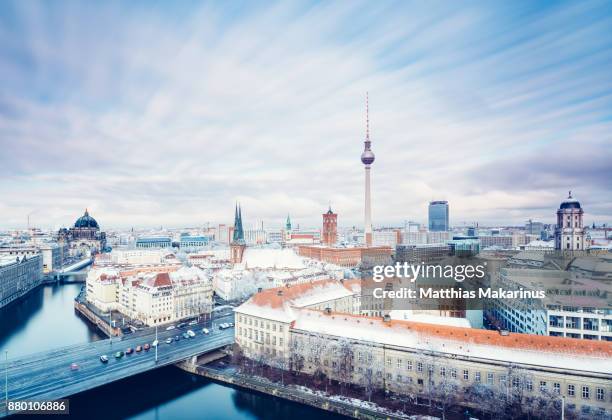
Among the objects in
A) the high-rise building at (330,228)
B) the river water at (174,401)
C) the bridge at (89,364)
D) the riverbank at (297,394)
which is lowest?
the river water at (174,401)

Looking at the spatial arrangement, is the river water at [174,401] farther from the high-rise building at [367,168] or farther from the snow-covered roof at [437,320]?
the high-rise building at [367,168]

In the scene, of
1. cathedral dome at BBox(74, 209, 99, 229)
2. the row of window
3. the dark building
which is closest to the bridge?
the row of window

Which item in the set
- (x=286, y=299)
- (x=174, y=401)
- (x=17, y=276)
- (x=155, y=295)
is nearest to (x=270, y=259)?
(x=155, y=295)

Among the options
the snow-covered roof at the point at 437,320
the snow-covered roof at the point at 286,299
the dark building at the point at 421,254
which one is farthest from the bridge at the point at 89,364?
the dark building at the point at 421,254

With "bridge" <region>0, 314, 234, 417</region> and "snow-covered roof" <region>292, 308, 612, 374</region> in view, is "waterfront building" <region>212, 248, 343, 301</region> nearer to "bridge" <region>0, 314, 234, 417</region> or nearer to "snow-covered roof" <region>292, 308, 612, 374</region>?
"bridge" <region>0, 314, 234, 417</region>

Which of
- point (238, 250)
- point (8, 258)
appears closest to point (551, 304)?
point (238, 250)

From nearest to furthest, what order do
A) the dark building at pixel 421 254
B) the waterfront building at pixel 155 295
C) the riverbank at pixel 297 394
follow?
the riverbank at pixel 297 394
the waterfront building at pixel 155 295
the dark building at pixel 421 254

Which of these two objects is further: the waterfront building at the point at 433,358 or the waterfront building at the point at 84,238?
the waterfront building at the point at 84,238
